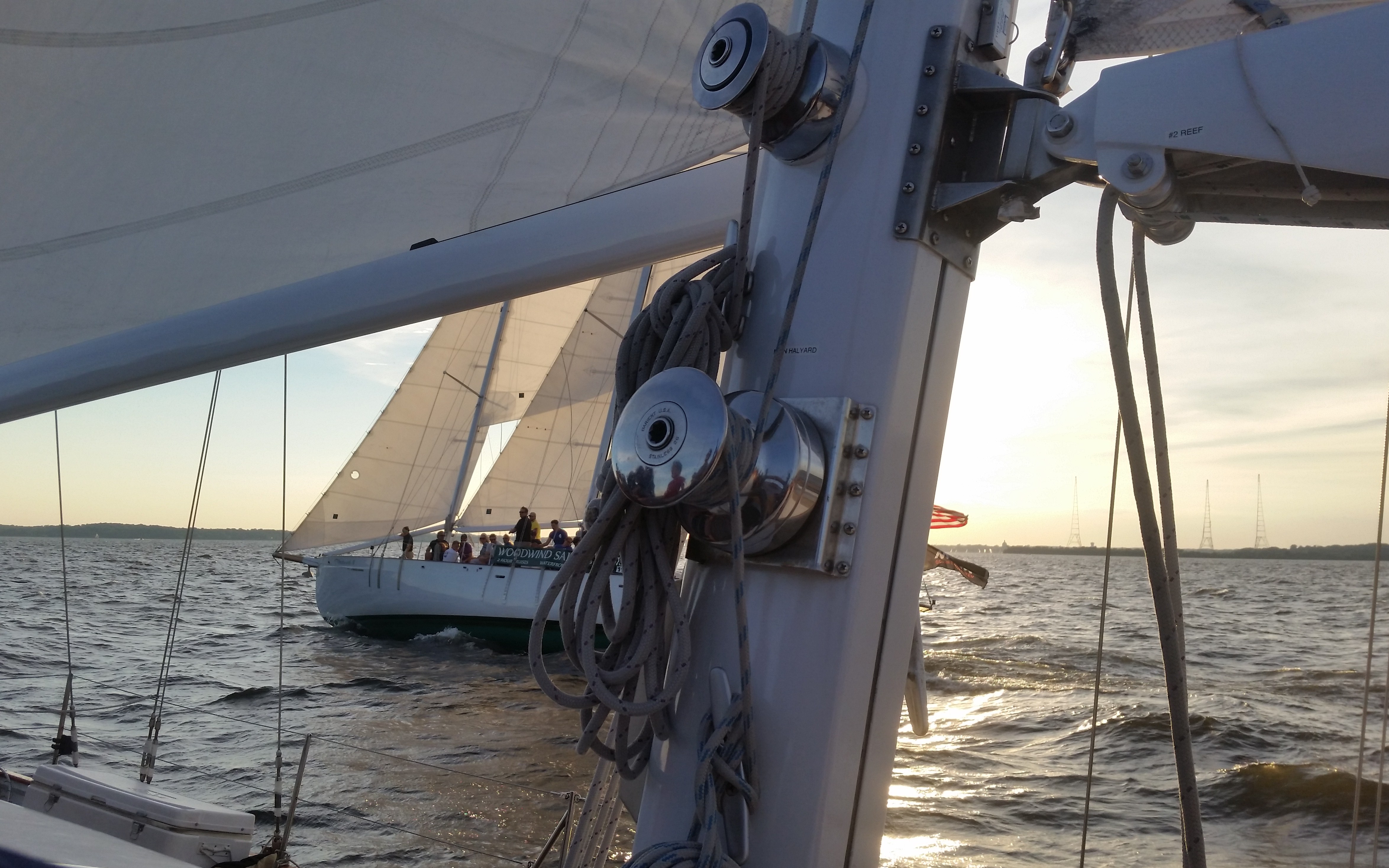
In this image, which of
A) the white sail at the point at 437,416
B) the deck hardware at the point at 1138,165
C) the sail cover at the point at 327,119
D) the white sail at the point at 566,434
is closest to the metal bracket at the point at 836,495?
the deck hardware at the point at 1138,165

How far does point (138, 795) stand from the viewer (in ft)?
9.45

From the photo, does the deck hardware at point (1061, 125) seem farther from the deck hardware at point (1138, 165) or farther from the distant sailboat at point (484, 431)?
the distant sailboat at point (484, 431)

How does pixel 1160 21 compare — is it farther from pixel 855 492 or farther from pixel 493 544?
pixel 493 544

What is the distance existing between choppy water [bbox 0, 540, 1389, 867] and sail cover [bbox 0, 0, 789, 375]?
305 cm

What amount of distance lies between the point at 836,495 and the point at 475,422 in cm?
2193

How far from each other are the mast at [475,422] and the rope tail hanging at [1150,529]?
2122cm

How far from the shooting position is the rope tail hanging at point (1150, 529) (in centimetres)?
97

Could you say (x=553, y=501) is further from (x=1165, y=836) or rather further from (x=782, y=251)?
(x=782, y=251)

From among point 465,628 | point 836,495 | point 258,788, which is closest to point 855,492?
point 836,495

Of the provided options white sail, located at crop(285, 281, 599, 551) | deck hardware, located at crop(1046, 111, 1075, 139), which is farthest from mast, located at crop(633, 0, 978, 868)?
white sail, located at crop(285, 281, 599, 551)

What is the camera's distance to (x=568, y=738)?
9.43 meters

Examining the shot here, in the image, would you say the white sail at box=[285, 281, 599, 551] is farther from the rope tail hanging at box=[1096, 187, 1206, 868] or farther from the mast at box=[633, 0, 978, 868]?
the rope tail hanging at box=[1096, 187, 1206, 868]

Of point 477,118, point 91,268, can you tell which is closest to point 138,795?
point 91,268

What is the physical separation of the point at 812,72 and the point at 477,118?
86cm
